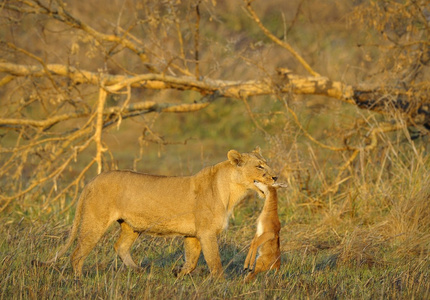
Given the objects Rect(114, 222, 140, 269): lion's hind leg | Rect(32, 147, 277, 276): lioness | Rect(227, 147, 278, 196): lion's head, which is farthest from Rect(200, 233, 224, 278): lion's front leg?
Rect(114, 222, 140, 269): lion's hind leg

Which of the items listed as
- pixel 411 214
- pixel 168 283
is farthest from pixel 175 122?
pixel 168 283

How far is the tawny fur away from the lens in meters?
5.64

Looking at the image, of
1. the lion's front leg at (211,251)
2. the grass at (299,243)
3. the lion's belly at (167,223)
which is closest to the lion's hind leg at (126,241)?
the grass at (299,243)

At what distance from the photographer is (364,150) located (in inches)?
356

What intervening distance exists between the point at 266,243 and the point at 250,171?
0.62 metres

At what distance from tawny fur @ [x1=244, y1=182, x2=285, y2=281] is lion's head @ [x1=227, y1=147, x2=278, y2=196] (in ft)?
0.17

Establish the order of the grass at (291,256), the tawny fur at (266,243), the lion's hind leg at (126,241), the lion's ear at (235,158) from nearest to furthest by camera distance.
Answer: the grass at (291,256), the tawny fur at (266,243), the lion's ear at (235,158), the lion's hind leg at (126,241)

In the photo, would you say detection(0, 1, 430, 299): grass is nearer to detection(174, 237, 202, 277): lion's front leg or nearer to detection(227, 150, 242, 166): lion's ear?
detection(174, 237, 202, 277): lion's front leg

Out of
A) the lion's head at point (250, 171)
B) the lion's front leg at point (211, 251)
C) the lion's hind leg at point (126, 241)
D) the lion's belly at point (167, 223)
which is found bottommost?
the lion's hind leg at point (126, 241)

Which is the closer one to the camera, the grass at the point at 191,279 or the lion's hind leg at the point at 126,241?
the grass at the point at 191,279

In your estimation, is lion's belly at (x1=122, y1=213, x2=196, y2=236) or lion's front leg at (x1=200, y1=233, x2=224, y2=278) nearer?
lion's front leg at (x1=200, y1=233, x2=224, y2=278)

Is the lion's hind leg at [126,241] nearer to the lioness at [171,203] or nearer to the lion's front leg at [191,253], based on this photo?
the lioness at [171,203]

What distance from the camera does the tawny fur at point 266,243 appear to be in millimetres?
5645

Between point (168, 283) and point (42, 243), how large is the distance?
1.87 m
